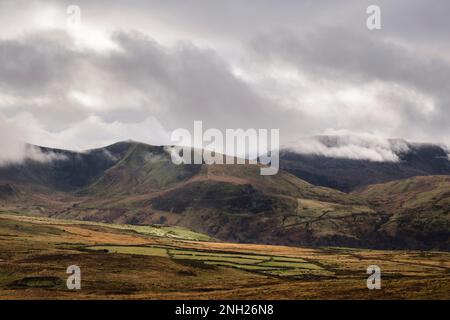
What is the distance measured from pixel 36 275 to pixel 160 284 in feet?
88.7

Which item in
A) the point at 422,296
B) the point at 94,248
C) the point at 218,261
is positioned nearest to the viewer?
the point at 422,296
